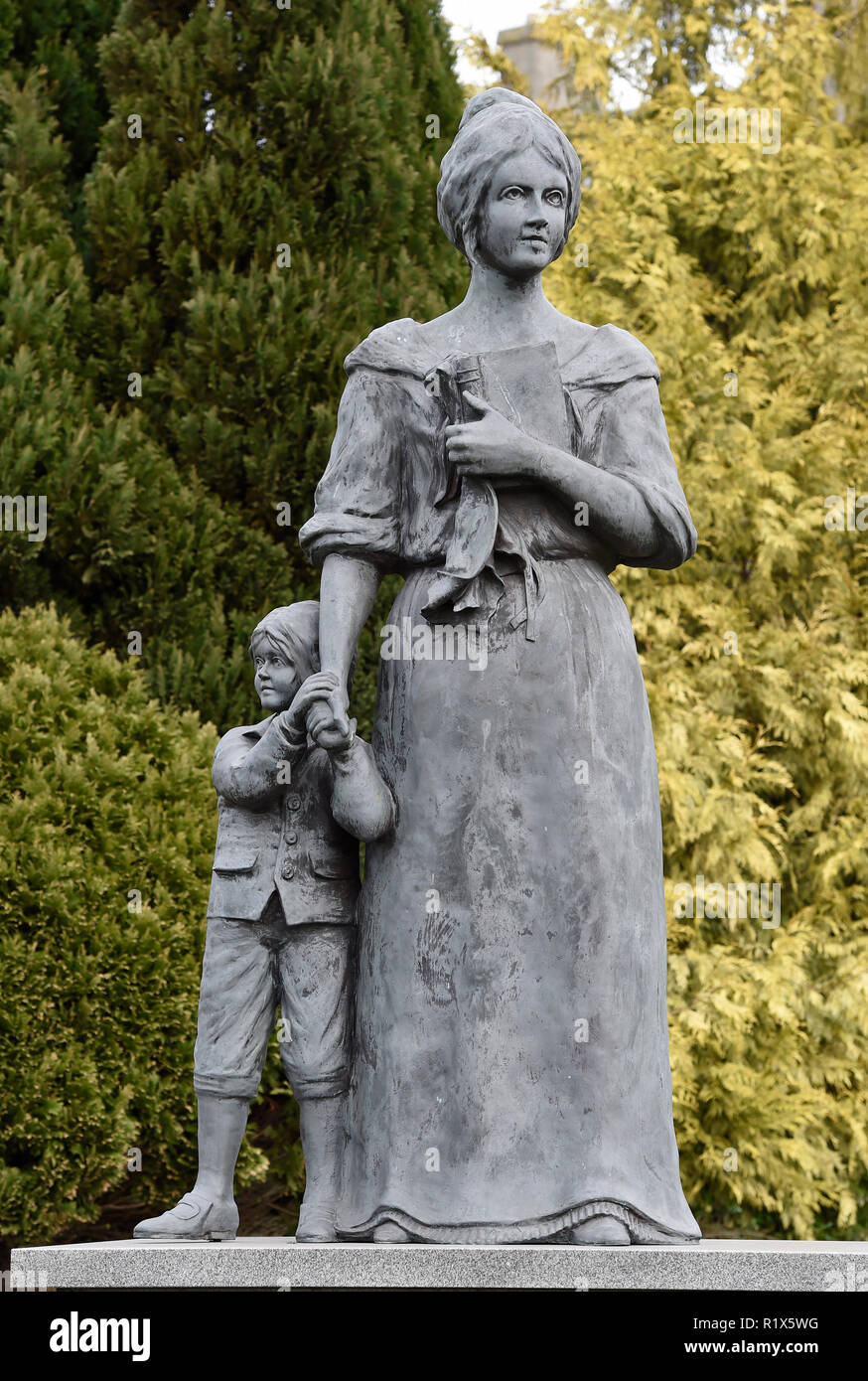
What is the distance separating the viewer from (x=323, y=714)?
475 centimetres

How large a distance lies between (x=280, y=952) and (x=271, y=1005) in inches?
5.8

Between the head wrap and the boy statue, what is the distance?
0.60 feet

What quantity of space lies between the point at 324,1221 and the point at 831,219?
1097 centimetres

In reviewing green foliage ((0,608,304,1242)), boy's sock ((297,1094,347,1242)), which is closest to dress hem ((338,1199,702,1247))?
boy's sock ((297,1094,347,1242))

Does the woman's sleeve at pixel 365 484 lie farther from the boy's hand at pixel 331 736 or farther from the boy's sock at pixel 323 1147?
the boy's sock at pixel 323 1147

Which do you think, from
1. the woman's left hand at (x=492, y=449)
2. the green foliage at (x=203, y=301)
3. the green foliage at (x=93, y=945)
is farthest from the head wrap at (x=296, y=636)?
the green foliage at (x=203, y=301)

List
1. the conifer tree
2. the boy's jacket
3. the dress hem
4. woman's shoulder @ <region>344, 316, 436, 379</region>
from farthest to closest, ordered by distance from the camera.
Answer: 1. the conifer tree
2. woman's shoulder @ <region>344, 316, 436, 379</region>
3. the boy's jacket
4. the dress hem

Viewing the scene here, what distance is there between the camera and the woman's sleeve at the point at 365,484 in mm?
5086

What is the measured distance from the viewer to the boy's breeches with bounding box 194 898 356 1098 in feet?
16.1

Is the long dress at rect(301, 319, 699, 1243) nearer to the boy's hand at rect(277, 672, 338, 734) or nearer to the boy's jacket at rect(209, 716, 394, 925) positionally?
the boy's jacket at rect(209, 716, 394, 925)

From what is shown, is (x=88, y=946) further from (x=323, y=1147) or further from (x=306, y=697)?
(x=306, y=697)

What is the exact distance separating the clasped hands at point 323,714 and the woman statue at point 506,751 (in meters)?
0.02

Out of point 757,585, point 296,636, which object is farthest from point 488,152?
point 757,585
